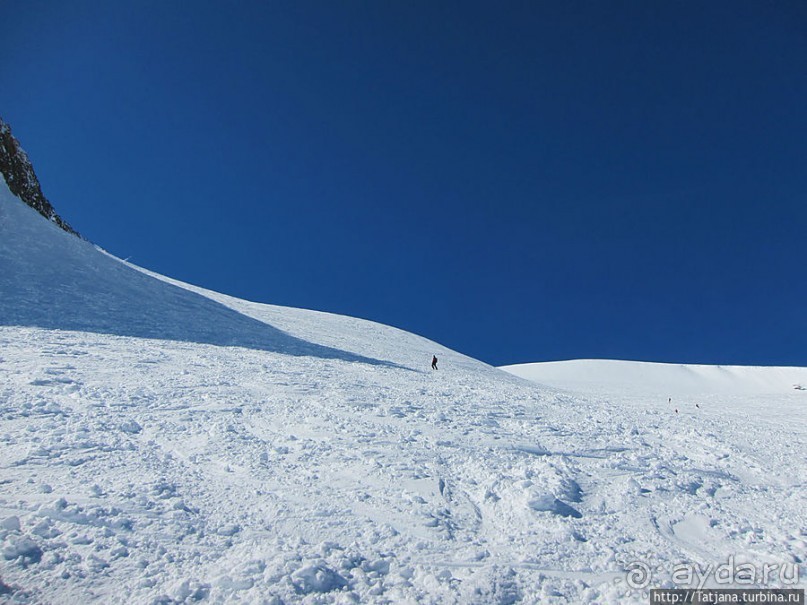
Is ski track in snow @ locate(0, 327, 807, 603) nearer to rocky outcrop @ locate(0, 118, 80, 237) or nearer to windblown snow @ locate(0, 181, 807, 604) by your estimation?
windblown snow @ locate(0, 181, 807, 604)

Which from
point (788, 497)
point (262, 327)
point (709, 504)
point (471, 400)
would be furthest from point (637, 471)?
point (262, 327)

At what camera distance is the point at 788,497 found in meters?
7.28

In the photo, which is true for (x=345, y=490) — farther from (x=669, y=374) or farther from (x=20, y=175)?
(x=669, y=374)

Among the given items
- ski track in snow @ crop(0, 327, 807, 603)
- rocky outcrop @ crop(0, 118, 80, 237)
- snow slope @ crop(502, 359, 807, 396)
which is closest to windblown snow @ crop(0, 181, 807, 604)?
ski track in snow @ crop(0, 327, 807, 603)

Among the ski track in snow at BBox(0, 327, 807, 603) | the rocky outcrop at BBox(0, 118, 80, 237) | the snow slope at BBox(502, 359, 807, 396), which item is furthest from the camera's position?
the snow slope at BBox(502, 359, 807, 396)

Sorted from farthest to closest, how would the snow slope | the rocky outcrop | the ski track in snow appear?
the snow slope → the rocky outcrop → the ski track in snow

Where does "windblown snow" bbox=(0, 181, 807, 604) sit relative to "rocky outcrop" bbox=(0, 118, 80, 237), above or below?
below

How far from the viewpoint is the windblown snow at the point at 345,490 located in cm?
446

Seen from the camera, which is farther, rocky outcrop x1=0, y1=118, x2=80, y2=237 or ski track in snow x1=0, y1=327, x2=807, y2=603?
rocky outcrop x1=0, y1=118, x2=80, y2=237

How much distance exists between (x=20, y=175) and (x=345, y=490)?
41.9m

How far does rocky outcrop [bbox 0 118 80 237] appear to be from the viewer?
3269 centimetres

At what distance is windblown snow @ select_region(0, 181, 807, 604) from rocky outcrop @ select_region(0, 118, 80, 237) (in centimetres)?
2671

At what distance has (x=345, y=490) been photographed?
20.8 feet

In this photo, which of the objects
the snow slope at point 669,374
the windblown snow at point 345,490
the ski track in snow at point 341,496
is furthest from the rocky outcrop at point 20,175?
the snow slope at point 669,374
